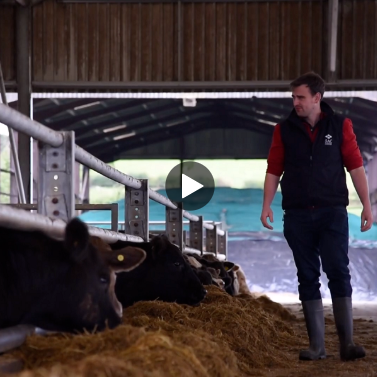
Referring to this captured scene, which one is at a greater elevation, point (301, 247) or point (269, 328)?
point (301, 247)

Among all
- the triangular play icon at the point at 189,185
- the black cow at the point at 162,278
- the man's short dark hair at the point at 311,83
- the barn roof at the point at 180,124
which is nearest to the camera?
the man's short dark hair at the point at 311,83

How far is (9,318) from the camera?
290cm

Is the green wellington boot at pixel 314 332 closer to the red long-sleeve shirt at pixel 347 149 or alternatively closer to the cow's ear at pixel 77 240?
the red long-sleeve shirt at pixel 347 149

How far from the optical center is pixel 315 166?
4.61 metres

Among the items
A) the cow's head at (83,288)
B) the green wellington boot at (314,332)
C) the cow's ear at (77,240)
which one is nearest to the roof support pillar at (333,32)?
the green wellington boot at (314,332)

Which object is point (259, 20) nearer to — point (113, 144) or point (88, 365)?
point (113, 144)

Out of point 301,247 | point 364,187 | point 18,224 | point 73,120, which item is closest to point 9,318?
point 18,224

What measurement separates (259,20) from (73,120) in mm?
8208

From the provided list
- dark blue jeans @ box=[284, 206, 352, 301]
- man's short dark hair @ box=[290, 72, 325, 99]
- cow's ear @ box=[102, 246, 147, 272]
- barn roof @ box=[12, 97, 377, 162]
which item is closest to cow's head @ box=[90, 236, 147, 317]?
cow's ear @ box=[102, 246, 147, 272]

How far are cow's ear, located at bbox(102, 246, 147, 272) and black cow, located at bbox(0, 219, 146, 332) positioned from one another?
27cm

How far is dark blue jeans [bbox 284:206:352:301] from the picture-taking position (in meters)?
4.55
